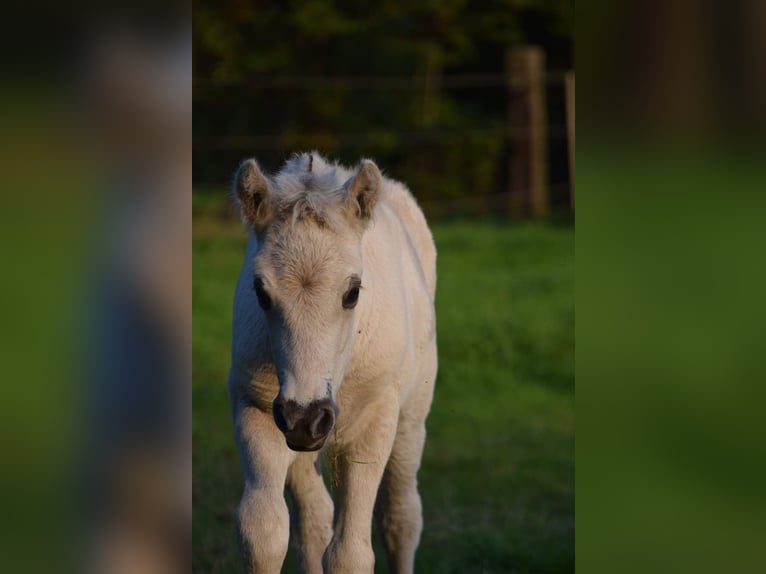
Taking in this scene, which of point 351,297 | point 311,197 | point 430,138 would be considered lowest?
point 351,297

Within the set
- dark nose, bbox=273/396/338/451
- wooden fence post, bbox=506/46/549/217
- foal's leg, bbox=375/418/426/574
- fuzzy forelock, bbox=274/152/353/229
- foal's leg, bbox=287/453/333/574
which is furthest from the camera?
wooden fence post, bbox=506/46/549/217

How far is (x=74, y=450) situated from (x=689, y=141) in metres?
1.37

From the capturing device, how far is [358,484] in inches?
166

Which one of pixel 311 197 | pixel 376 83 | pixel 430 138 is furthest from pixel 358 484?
pixel 376 83

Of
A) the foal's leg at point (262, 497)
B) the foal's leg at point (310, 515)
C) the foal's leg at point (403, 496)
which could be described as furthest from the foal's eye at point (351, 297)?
the foal's leg at point (403, 496)

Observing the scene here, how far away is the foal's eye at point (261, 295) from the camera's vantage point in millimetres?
3766

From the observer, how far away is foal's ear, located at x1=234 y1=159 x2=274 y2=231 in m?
3.92

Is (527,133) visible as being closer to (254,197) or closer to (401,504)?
(401,504)

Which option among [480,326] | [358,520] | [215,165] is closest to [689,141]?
[358,520]

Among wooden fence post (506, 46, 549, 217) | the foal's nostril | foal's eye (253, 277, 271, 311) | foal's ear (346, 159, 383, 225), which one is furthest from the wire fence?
the foal's nostril

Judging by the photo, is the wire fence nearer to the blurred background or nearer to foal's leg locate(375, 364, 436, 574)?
the blurred background

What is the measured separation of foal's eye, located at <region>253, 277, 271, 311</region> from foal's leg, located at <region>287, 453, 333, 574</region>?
3.33 feet

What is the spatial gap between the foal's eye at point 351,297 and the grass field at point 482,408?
6.43 feet

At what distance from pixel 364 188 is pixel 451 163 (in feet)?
42.4
